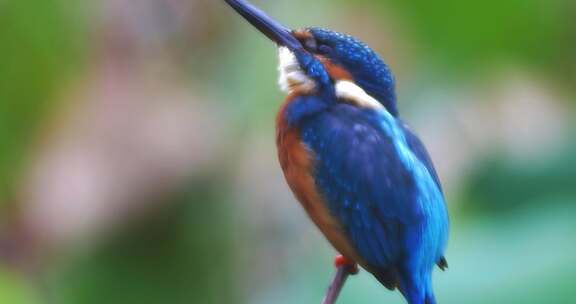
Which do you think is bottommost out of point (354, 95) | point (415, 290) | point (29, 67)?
point (415, 290)

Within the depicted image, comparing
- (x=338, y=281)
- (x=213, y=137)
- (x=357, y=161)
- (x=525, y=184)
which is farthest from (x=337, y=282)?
(x=213, y=137)

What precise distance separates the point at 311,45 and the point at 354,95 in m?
0.15

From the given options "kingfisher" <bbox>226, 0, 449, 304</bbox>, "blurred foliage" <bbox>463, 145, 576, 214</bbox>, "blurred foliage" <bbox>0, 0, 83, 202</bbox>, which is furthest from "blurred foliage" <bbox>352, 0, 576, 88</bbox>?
"blurred foliage" <bbox>0, 0, 83, 202</bbox>

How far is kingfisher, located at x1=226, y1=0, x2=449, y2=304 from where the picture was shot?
110 inches

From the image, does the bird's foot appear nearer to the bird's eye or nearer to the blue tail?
the blue tail

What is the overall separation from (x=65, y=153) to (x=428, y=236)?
1189 millimetres

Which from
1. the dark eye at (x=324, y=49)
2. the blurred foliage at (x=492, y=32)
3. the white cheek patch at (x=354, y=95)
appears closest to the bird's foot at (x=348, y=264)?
the white cheek patch at (x=354, y=95)

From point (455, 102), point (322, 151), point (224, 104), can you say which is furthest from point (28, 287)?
point (455, 102)

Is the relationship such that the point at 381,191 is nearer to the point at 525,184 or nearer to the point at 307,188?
the point at 307,188

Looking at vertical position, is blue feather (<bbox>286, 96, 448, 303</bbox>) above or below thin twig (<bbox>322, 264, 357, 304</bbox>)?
above

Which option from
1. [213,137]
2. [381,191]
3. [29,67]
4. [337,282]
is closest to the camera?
[337,282]

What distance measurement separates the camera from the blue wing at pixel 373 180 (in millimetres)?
2795

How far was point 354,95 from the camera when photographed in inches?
116

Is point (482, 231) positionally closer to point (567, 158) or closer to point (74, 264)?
point (567, 158)
